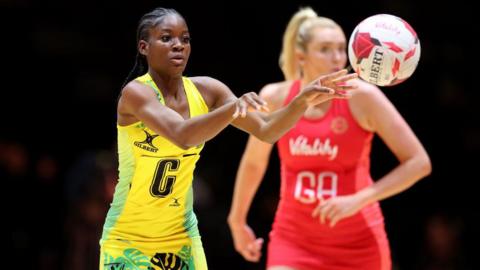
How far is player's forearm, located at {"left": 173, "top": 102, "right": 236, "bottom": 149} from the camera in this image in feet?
13.9

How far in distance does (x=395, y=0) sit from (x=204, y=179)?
3.18 metres

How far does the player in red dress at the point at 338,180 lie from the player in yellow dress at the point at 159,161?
4.19 feet

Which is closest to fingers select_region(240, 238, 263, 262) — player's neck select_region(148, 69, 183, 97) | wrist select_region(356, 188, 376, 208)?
wrist select_region(356, 188, 376, 208)

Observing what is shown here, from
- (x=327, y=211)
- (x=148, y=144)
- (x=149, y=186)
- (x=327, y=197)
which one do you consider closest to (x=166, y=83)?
(x=148, y=144)

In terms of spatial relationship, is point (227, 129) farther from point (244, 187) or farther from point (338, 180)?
point (338, 180)

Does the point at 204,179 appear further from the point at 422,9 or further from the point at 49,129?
the point at 422,9

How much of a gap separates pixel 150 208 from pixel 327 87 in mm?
1109

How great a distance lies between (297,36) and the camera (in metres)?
6.47

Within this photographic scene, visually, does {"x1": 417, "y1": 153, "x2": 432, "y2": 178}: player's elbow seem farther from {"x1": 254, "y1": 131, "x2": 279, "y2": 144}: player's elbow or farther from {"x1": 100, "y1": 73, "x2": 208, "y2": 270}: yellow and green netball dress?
{"x1": 100, "y1": 73, "x2": 208, "y2": 270}: yellow and green netball dress

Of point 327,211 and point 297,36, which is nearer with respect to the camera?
point 327,211

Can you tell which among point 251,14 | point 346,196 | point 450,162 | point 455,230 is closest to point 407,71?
point 346,196

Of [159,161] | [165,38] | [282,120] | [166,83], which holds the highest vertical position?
[165,38]

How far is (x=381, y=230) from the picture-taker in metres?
6.00

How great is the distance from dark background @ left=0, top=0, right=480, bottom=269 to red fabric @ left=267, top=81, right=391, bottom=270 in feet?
9.76
